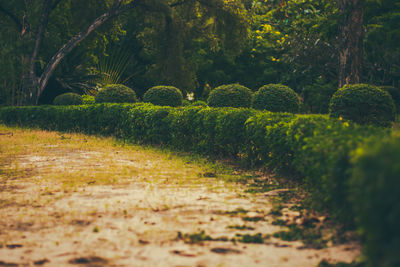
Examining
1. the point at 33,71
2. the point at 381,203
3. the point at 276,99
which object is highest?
the point at 33,71

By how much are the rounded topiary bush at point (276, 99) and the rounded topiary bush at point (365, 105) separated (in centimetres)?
297

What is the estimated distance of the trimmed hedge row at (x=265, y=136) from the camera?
3846mm

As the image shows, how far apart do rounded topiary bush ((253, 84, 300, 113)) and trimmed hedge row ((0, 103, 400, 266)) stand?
320cm

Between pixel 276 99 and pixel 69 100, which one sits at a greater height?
pixel 276 99

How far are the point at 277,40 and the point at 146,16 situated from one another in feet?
27.1

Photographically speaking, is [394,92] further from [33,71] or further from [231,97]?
[33,71]

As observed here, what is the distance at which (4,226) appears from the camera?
180 inches

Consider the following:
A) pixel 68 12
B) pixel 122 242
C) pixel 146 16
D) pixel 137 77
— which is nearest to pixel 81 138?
pixel 122 242

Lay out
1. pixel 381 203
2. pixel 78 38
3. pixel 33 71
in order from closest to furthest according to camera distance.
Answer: pixel 381 203
pixel 78 38
pixel 33 71

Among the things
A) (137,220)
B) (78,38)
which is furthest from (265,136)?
(78,38)

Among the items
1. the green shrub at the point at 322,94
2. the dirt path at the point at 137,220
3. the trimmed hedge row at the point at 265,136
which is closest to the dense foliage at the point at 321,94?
the green shrub at the point at 322,94

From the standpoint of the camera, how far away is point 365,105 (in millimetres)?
10492

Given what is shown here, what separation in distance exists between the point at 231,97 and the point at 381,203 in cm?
1226

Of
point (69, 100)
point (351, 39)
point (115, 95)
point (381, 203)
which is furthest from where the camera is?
point (69, 100)
